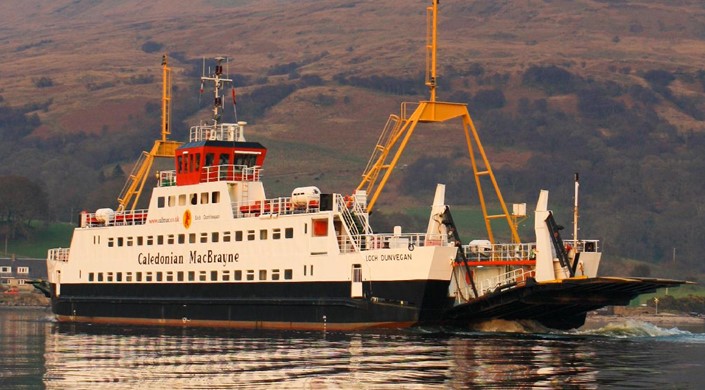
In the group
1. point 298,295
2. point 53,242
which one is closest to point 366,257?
point 298,295

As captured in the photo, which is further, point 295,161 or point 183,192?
point 295,161

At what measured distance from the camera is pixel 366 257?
50.2 m

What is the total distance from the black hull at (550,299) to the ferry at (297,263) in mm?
→ 56

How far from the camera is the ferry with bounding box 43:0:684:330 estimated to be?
4866 centimetres

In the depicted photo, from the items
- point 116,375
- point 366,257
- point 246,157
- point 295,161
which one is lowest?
point 116,375

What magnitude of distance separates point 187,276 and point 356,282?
939 cm

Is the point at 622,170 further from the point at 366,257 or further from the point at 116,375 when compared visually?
the point at 116,375

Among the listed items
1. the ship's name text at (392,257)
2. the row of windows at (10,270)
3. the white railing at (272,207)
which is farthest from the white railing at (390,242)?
the row of windows at (10,270)

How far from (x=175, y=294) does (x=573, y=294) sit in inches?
704

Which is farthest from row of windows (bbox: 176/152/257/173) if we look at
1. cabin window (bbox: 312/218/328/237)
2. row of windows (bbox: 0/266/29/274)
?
row of windows (bbox: 0/266/29/274)

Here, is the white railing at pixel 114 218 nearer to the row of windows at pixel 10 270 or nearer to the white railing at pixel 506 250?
the white railing at pixel 506 250

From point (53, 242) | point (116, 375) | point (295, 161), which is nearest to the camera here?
point (116, 375)

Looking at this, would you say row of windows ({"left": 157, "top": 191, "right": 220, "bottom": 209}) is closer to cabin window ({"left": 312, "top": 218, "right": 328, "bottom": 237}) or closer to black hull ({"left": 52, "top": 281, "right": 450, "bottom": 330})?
black hull ({"left": 52, "top": 281, "right": 450, "bottom": 330})

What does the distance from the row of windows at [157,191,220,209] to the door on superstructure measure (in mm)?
8088
